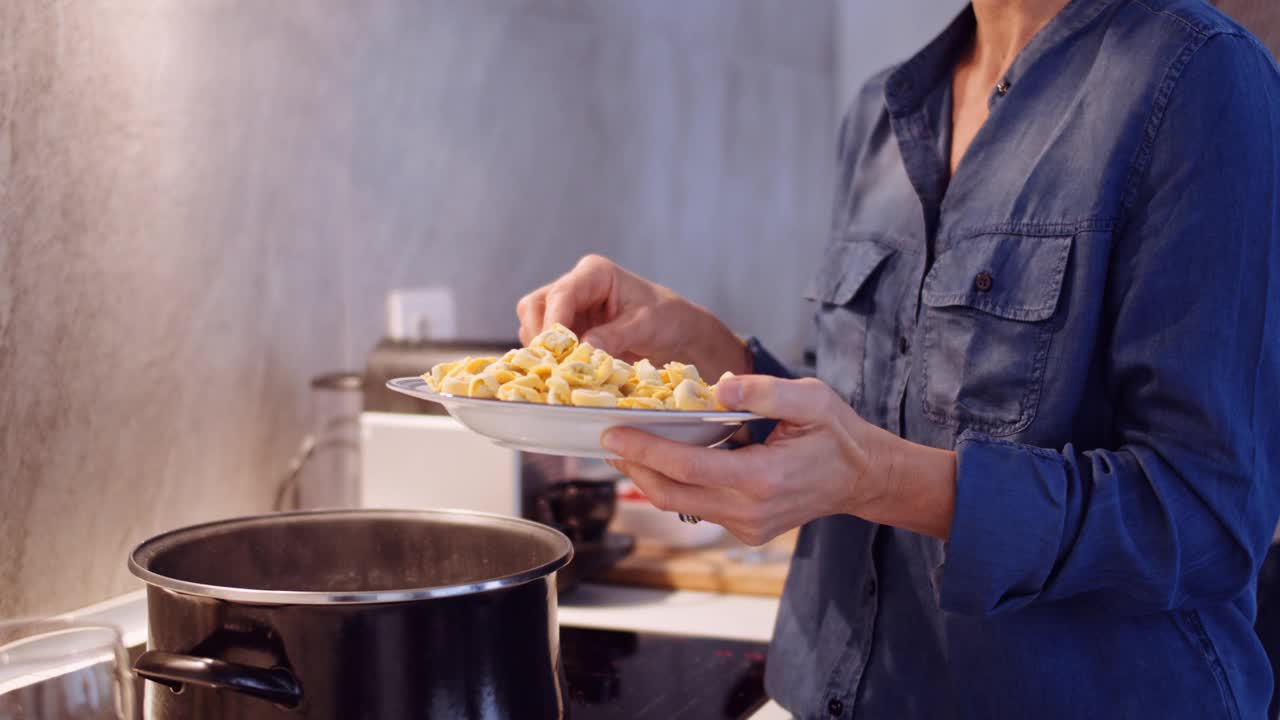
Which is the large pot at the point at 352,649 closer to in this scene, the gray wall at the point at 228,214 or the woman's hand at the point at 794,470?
the woman's hand at the point at 794,470

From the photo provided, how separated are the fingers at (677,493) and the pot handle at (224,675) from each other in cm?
27

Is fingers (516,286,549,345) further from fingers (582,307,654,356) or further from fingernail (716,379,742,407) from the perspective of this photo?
fingernail (716,379,742,407)

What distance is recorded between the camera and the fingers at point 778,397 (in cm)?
74

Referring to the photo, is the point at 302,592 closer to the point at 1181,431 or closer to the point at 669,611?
the point at 1181,431

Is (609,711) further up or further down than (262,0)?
further down

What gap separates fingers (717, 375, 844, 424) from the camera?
0.74 m

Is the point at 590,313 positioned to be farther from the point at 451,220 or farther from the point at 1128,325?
the point at 451,220

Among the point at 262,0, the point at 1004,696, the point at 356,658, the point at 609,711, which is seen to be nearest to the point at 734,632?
the point at 609,711

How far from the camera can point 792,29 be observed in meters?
3.62

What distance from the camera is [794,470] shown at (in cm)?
78

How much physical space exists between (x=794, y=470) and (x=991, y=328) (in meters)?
0.29

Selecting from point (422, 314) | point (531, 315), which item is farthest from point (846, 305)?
point (422, 314)

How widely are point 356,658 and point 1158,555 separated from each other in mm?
598

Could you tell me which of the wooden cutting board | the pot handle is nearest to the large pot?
the pot handle
